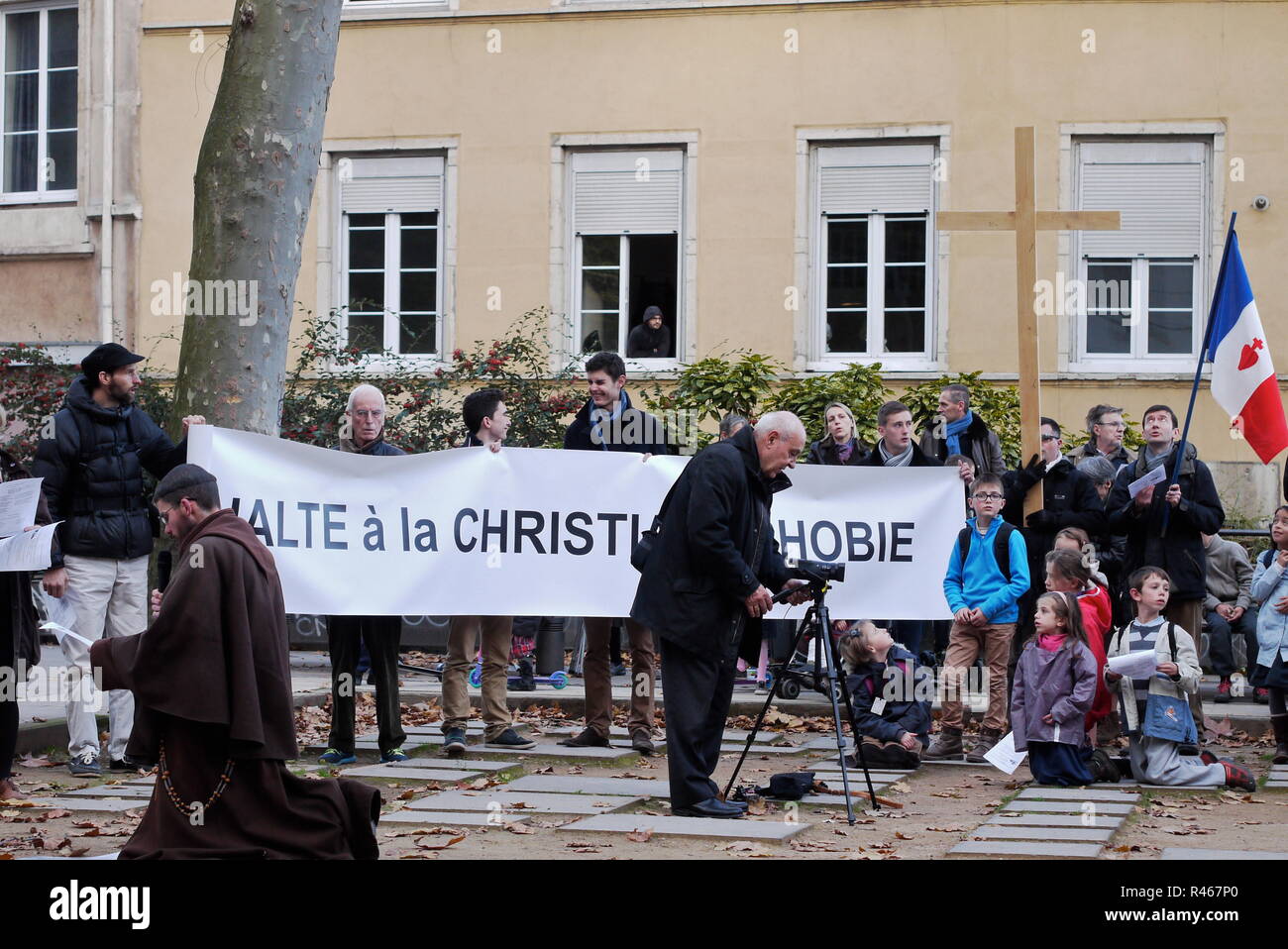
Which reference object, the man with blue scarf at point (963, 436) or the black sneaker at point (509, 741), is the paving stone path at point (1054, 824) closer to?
the black sneaker at point (509, 741)

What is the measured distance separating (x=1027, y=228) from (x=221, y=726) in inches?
293

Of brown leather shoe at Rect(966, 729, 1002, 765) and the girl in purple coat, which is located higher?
the girl in purple coat

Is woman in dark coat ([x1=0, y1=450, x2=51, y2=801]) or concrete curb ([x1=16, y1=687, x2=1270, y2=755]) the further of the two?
concrete curb ([x1=16, y1=687, x2=1270, y2=755])

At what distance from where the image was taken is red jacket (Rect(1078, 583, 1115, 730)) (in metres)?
10.2

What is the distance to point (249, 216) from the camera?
36.8 feet

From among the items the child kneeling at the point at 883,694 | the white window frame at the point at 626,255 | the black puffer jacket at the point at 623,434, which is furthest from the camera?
the white window frame at the point at 626,255

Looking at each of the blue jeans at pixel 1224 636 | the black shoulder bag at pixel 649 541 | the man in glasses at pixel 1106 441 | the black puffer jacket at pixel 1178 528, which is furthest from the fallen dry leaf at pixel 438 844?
the blue jeans at pixel 1224 636

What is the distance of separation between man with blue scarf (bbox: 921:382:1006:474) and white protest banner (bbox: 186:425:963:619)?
868mm

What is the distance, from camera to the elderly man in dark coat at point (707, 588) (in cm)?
869

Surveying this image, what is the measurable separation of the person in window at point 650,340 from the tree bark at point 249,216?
9.96 m

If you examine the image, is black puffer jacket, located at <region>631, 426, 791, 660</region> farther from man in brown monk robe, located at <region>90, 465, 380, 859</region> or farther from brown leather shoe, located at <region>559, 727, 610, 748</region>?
brown leather shoe, located at <region>559, 727, 610, 748</region>

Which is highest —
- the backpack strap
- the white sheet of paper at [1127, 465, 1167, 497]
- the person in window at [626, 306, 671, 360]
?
the person in window at [626, 306, 671, 360]

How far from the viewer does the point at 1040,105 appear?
20.7m

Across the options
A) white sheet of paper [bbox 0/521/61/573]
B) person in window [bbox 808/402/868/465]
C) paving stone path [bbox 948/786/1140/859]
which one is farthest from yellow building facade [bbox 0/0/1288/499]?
white sheet of paper [bbox 0/521/61/573]
